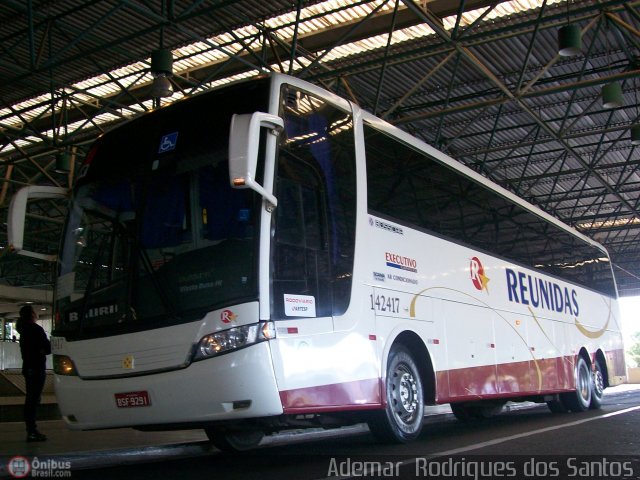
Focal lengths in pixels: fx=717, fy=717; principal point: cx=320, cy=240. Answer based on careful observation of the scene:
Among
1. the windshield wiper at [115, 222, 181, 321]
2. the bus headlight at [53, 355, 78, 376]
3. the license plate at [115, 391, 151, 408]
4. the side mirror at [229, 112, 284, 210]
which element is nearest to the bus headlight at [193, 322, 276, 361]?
the windshield wiper at [115, 222, 181, 321]

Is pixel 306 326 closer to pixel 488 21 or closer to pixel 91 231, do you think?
pixel 91 231

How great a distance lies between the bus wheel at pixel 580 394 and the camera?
1286 cm

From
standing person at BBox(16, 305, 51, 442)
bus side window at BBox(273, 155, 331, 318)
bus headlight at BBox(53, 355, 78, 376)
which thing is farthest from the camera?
standing person at BBox(16, 305, 51, 442)

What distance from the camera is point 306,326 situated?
6.07m

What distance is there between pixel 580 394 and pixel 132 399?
9460 mm

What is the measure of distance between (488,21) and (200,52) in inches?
A: 241

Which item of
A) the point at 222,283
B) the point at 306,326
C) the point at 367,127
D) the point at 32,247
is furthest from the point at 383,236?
the point at 32,247

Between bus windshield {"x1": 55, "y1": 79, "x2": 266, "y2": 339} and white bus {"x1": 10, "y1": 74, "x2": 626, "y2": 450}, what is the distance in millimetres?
13

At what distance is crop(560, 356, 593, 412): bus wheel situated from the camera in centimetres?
1286

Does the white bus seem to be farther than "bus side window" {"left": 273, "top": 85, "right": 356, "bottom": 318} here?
No

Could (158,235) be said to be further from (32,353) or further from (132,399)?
(32,353)

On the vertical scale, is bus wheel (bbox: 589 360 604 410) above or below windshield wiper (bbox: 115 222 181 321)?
below

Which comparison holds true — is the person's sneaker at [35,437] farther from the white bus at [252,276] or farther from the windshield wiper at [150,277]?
the windshield wiper at [150,277]

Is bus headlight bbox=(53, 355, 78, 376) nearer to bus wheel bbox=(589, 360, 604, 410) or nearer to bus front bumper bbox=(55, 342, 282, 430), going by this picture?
bus front bumper bbox=(55, 342, 282, 430)
